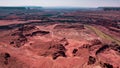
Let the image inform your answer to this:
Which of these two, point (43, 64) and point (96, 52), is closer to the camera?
point (43, 64)

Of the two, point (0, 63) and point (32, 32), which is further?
point (32, 32)

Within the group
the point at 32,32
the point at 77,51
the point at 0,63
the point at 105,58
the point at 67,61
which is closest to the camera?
the point at 0,63

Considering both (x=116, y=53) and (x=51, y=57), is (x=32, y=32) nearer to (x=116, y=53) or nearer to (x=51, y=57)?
(x=51, y=57)

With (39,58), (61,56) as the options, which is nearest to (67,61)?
(61,56)

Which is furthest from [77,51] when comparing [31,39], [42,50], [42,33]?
[42,33]

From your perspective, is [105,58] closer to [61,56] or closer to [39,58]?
[61,56]

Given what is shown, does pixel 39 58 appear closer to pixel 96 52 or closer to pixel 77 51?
pixel 77 51

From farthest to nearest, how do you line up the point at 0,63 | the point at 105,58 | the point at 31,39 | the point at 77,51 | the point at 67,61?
the point at 31,39 < the point at 77,51 < the point at 105,58 < the point at 67,61 < the point at 0,63

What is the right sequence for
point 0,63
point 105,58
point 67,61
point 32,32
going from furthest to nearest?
point 32,32 → point 105,58 → point 67,61 → point 0,63

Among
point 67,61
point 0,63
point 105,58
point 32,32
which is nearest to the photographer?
point 0,63
